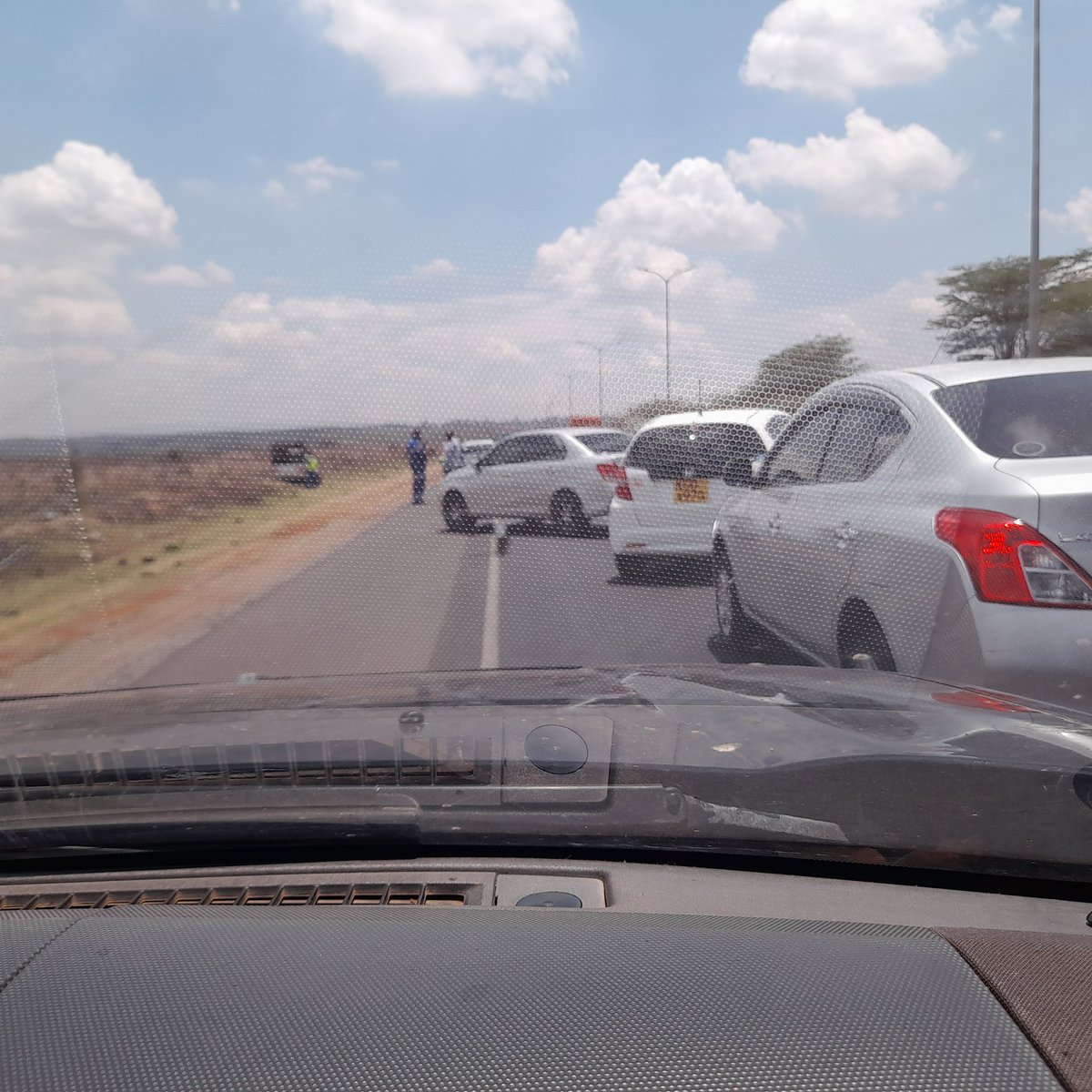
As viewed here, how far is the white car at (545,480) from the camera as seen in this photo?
1023cm

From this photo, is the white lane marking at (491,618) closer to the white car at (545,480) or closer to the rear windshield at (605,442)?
the white car at (545,480)

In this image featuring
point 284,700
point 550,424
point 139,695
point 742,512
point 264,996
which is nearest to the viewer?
point 264,996

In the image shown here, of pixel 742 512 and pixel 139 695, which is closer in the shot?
pixel 139 695

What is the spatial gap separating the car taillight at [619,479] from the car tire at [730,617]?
1665 millimetres

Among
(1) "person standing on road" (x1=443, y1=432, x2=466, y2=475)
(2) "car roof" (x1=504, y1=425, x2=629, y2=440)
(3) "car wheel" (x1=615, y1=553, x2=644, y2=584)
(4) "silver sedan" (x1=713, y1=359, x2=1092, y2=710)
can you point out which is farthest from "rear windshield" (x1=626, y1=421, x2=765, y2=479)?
(1) "person standing on road" (x1=443, y1=432, x2=466, y2=475)

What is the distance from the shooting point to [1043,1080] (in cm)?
168

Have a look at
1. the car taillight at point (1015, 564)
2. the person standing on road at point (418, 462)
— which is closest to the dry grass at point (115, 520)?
the person standing on road at point (418, 462)

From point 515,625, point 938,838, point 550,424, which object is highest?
point 550,424

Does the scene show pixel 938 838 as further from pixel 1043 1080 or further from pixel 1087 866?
pixel 1043 1080

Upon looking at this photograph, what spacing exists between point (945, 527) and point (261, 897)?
3.10 m

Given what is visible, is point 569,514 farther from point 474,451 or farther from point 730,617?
point 730,617

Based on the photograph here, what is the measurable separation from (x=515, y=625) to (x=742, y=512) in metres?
2.20

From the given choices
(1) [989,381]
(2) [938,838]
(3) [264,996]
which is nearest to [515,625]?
(1) [989,381]

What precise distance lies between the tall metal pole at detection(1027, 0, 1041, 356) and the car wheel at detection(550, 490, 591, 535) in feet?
14.9
